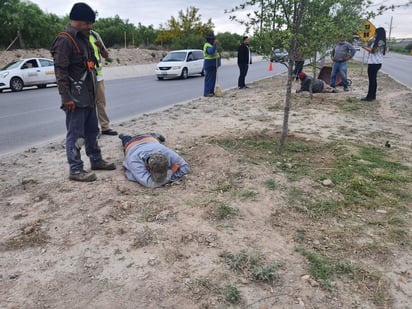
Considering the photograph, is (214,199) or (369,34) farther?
(369,34)

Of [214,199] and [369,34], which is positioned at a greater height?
[369,34]

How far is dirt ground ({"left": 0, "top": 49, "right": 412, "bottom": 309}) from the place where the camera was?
2611mm

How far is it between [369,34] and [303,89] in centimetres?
509

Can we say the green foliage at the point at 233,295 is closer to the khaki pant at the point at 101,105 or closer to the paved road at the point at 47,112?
the khaki pant at the point at 101,105

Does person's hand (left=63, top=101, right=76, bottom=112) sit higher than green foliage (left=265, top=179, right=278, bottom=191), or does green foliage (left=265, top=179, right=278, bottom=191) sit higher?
person's hand (left=63, top=101, right=76, bottom=112)

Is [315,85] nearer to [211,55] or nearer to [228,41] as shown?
[211,55]

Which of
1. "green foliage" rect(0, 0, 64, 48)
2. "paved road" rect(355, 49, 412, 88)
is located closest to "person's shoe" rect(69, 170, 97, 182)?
"paved road" rect(355, 49, 412, 88)

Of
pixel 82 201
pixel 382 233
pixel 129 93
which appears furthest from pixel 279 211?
pixel 129 93

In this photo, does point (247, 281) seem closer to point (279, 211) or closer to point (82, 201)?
point (279, 211)

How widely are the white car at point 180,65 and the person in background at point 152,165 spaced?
15526mm

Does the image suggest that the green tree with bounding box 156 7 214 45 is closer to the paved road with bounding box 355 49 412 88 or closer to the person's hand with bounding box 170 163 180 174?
the paved road with bounding box 355 49 412 88

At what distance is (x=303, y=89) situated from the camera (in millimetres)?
12117

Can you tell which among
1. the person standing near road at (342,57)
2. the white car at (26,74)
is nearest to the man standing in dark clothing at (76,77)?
the person standing near road at (342,57)

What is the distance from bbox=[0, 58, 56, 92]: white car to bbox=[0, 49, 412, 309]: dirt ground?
39.1 ft
